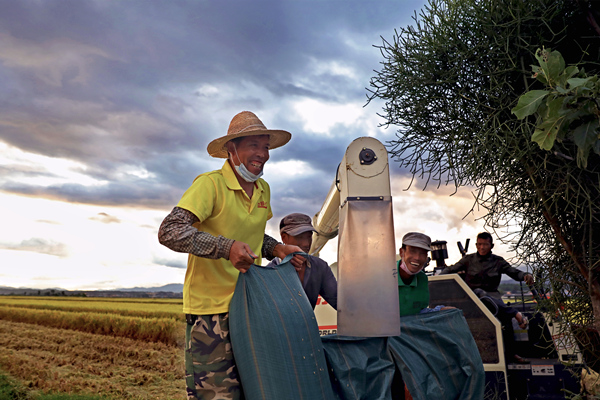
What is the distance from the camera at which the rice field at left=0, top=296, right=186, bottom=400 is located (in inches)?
354

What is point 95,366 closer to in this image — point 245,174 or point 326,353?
point 326,353

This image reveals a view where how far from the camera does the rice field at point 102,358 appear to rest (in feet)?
29.5

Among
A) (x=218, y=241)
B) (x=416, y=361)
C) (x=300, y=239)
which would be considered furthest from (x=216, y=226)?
(x=300, y=239)

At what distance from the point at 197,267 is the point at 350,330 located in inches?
38.9

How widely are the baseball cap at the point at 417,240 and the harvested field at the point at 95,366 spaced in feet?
19.7

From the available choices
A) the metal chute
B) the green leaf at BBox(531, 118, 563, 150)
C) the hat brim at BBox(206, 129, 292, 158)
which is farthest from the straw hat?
the green leaf at BBox(531, 118, 563, 150)

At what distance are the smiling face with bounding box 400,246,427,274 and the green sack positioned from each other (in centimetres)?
182

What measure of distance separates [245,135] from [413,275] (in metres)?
2.14

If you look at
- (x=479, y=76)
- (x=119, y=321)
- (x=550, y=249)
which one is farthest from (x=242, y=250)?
(x=119, y=321)

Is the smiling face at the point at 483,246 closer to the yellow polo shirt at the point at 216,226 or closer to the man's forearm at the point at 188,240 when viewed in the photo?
the yellow polo shirt at the point at 216,226

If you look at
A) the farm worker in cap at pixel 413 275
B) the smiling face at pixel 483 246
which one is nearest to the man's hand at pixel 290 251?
the farm worker in cap at pixel 413 275

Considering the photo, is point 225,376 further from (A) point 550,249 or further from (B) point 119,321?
(B) point 119,321

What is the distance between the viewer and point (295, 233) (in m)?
3.75

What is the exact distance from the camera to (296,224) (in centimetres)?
383
